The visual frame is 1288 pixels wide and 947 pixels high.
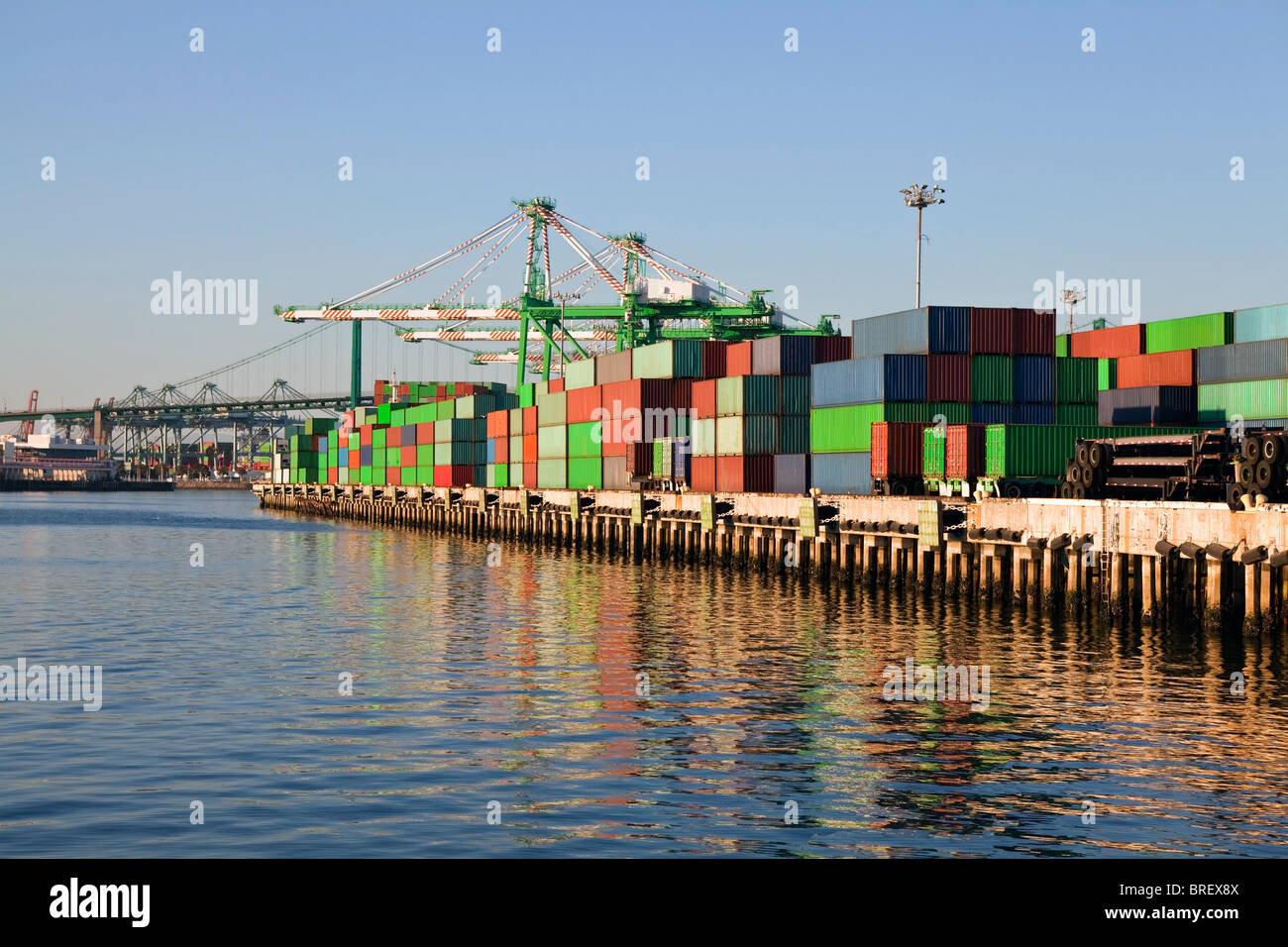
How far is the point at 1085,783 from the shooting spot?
21750 millimetres

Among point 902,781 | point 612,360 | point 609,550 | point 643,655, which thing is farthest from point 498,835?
point 612,360


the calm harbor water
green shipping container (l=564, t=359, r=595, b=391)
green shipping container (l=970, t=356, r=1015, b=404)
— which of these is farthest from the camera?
green shipping container (l=564, t=359, r=595, b=391)

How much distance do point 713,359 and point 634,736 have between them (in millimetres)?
66378

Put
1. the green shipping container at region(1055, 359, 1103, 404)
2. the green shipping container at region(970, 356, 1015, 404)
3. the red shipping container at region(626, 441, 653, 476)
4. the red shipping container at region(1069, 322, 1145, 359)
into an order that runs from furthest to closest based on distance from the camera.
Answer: the red shipping container at region(626, 441, 653, 476)
the red shipping container at region(1069, 322, 1145, 359)
the green shipping container at region(1055, 359, 1103, 404)
the green shipping container at region(970, 356, 1015, 404)

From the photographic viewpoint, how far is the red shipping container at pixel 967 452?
5531 cm

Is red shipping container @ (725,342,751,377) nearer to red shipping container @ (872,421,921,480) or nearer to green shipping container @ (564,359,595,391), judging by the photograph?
green shipping container @ (564,359,595,391)

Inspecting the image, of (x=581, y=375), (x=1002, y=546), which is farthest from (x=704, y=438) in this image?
(x=1002, y=546)

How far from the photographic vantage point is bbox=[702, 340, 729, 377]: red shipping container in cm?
9006

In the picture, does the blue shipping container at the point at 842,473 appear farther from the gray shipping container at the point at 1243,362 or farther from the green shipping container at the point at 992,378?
the gray shipping container at the point at 1243,362

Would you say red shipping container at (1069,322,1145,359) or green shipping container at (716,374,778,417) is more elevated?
red shipping container at (1069,322,1145,359)

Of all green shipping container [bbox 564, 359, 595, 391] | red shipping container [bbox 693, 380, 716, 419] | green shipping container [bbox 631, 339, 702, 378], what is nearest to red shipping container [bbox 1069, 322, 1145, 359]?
red shipping container [bbox 693, 380, 716, 419]

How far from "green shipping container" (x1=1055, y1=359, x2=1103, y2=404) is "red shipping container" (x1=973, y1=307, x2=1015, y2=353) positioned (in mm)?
2666

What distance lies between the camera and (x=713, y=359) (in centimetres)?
9062
